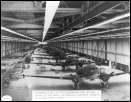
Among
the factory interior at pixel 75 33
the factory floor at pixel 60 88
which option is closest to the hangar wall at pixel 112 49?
the factory interior at pixel 75 33

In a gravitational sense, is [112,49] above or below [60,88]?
above

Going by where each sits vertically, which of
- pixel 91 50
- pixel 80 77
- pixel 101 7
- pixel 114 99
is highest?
pixel 101 7

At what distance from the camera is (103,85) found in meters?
17.8

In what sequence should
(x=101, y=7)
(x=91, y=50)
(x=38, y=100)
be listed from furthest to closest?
(x=91, y=50), (x=38, y=100), (x=101, y=7)

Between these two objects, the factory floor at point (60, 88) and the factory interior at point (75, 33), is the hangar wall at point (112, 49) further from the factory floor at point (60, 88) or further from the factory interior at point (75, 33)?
the factory floor at point (60, 88)

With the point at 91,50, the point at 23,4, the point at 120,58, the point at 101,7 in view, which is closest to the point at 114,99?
the point at 101,7

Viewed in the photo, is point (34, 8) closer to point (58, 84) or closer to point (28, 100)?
point (28, 100)

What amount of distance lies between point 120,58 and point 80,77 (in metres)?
18.3

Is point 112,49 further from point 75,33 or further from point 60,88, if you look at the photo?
point 60,88

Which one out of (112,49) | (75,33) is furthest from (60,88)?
(112,49)

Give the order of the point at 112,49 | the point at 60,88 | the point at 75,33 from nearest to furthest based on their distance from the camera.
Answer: the point at 60,88, the point at 75,33, the point at 112,49

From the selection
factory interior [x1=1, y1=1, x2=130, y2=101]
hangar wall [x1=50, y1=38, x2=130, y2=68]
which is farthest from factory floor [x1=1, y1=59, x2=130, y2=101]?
hangar wall [x1=50, y1=38, x2=130, y2=68]

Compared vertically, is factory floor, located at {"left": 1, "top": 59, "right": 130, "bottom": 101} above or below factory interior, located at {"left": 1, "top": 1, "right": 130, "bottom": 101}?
below

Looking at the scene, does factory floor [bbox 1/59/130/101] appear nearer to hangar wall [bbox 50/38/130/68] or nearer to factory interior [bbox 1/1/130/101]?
factory interior [bbox 1/1/130/101]
